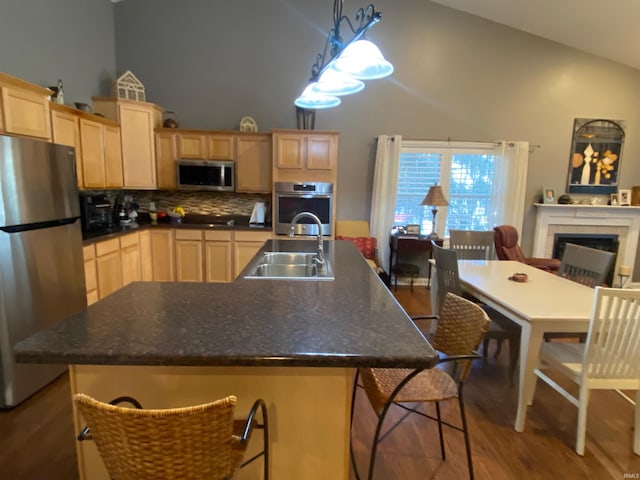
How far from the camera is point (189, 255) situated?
14.4 feet

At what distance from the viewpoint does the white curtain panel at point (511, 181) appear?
15.5ft

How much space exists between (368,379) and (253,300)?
0.56m

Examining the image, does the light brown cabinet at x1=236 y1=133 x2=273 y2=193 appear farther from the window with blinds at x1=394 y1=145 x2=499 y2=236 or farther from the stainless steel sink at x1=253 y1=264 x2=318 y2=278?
the stainless steel sink at x1=253 y1=264 x2=318 y2=278

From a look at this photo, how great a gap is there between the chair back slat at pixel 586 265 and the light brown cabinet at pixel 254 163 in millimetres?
3240

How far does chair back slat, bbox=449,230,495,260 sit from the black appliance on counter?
366 cm

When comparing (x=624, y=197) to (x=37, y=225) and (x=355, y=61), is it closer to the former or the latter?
(x=355, y=61)

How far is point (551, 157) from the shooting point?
4926mm

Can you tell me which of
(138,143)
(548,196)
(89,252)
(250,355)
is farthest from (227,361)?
(548,196)

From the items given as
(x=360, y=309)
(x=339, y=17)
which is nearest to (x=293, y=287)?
(x=360, y=309)

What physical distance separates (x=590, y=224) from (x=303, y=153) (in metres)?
4.11

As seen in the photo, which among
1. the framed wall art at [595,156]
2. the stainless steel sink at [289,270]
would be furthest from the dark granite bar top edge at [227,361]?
the framed wall art at [595,156]

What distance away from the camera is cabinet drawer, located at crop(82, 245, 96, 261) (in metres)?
3.01

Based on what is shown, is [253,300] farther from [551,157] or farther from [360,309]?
[551,157]

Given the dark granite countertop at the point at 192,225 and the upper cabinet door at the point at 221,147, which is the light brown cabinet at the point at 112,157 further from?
the upper cabinet door at the point at 221,147
